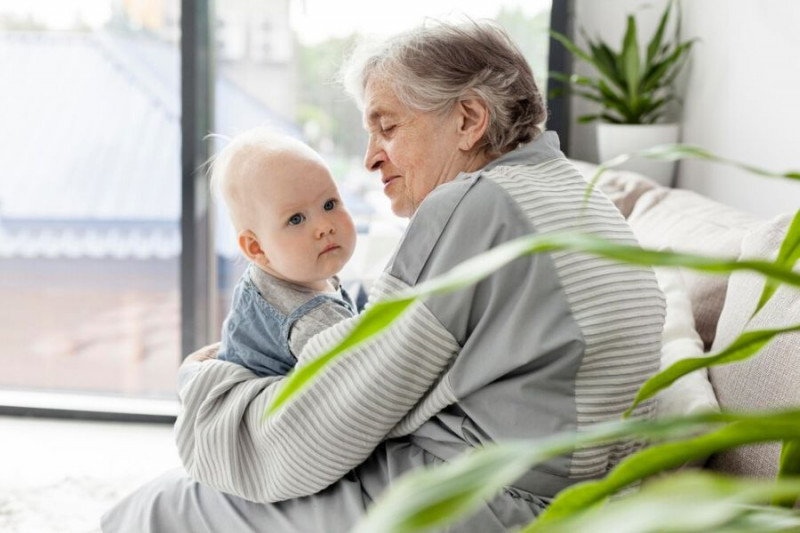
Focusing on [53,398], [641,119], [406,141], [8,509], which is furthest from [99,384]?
[406,141]

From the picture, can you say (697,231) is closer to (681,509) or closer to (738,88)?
(738,88)

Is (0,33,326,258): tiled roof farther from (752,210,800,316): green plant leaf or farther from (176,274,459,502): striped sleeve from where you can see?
(752,210,800,316): green plant leaf

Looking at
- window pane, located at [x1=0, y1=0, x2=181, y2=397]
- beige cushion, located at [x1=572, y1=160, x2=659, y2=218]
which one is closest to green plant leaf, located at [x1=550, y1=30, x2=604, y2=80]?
beige cushion, located at [x1=572, y1=160, x2=659, y2=218]

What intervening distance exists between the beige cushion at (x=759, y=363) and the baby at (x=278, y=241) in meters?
0.61

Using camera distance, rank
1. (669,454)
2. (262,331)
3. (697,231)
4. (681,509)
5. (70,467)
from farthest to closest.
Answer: (70,467) → (697,231) → (262,331) → (669,454) → (681,509)

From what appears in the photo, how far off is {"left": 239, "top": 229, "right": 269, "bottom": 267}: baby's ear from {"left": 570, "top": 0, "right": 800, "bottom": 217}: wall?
112 centimetres

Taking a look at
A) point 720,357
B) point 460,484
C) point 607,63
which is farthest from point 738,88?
point 460,484

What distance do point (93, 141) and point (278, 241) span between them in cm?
211

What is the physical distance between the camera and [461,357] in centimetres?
129

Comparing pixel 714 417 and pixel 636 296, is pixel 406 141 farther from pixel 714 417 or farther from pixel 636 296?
pixel 714 417

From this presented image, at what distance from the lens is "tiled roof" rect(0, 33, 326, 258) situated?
3408 mm

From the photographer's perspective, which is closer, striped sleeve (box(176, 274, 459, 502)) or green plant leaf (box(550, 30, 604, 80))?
striped sleeve (box(176, 274, 459, 502))

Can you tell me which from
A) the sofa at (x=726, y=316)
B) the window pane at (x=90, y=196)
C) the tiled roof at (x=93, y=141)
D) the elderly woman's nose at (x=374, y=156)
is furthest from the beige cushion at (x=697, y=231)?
the window pane at (x=90, y=196)

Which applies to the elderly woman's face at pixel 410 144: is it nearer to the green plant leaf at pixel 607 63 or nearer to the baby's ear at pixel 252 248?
the baby's ear at pixel 252 248
